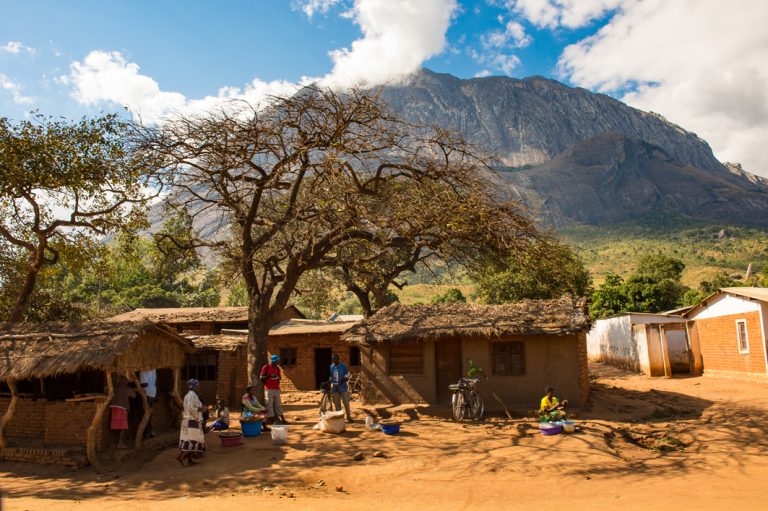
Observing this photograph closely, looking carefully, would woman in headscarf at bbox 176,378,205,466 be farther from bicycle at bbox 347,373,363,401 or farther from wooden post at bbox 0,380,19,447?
→ bicycle at bbox 347,373,363,401

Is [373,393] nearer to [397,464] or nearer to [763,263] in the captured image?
[397,464]

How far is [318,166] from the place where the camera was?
548 inches

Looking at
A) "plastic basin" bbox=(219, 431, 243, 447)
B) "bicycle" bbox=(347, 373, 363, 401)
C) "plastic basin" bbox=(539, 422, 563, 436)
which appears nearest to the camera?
"plastic basin" bbox=(219, 431, 243, 447)

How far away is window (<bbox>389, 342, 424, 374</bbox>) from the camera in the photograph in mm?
15438

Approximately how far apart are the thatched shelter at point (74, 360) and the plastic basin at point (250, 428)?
6.37 feet

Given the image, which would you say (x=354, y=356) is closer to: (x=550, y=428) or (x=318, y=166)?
(x=318, y=166)

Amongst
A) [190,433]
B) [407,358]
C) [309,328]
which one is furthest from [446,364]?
[190,433]

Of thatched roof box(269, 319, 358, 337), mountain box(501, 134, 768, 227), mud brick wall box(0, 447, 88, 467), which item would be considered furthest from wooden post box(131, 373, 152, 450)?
mountain box(501, 134, 768, 227)

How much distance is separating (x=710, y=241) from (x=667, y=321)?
68.3 m

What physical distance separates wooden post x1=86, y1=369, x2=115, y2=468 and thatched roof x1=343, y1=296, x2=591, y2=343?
21.6 ft

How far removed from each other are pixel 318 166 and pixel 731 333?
1549 cm

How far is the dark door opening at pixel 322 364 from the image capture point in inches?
877

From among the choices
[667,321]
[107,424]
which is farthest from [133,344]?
[667,321]

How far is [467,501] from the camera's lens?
287 inches
